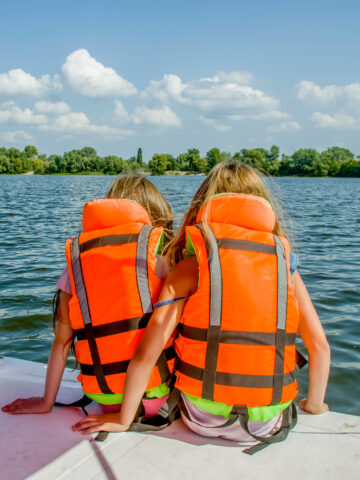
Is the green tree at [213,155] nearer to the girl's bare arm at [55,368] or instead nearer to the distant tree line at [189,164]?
the distant tree line at [189,164]

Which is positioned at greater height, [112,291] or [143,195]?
[143,195]

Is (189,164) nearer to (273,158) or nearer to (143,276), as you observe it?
(273,158)

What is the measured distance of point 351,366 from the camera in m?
3.95

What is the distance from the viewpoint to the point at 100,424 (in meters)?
1.79

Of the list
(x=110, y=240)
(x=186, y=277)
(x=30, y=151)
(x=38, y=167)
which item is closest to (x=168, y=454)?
(x=186, y=277)

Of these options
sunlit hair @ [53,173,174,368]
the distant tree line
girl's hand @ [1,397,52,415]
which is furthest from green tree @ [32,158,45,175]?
girl's hand @ [1,397,52,415]

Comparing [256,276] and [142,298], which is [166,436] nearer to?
[142,298]

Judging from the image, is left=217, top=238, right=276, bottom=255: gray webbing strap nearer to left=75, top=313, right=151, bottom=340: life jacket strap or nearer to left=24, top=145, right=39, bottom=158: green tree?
left=75, top=313, right=151, bottom=340: life jacket strap

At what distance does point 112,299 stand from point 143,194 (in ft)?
2.00

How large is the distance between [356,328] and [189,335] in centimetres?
359

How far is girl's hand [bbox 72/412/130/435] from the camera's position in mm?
1767

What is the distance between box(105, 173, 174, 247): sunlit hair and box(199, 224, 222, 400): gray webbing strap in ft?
2.04

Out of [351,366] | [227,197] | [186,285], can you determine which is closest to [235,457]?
[186,285]

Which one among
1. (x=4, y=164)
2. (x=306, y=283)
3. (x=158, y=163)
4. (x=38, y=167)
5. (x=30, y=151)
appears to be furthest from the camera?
(x=30, y=151)
